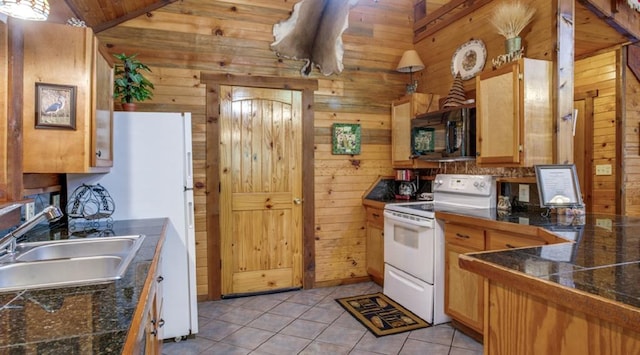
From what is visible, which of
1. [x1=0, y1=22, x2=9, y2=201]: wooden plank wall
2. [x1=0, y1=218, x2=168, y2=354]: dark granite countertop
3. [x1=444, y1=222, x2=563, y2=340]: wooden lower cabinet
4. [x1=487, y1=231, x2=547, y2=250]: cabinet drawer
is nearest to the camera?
[x1=0, y1=218, x2=168, y2=354]: dark granite countertop

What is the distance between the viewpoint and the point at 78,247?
1.88 m

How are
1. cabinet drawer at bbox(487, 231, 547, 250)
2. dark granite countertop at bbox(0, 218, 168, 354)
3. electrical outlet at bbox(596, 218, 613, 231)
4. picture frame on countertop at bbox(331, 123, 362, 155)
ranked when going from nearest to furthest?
dark granite countertop at bbox(0, 218, 168, 354), electrical outlet at bbox(596, 218, 613, 231), cabinet drawer at bbox(487, 231, 547, 250), picture frame on countertop at bbox(331, 123, 362, 155)

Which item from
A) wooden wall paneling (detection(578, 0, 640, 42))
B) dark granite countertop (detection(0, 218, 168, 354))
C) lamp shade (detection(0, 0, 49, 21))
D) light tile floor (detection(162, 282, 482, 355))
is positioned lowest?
light tile floor (detection(162, 282, 482, 355))

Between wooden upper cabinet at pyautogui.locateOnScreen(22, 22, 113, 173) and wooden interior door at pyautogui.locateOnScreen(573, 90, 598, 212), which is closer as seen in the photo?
wooden upper cabinet at pyautogui.locateOnScreen(22, 22, 113, 173)

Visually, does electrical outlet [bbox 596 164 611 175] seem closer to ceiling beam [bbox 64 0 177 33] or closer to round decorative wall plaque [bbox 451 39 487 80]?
round decorative wall plaque [bbox 451 39 487 80]

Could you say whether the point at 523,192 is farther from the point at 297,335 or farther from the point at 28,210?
the point at 28,210

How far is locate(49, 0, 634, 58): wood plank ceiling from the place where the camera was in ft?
8.35

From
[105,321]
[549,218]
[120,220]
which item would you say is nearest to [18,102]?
[120,220]

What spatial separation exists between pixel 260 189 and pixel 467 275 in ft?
6.57

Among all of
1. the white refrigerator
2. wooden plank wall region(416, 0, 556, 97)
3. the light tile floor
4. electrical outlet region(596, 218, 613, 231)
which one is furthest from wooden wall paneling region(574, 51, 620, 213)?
the white refrigerator

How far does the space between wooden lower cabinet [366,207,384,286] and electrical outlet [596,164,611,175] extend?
2565 millimetres

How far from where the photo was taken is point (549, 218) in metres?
2.36

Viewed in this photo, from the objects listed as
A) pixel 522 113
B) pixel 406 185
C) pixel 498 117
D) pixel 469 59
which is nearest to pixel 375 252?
pixel 406 185

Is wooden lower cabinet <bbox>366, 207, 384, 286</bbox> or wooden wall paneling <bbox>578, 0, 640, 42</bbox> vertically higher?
wooden wall paneling <bbox>578, 0, 640, 42</bbox>
